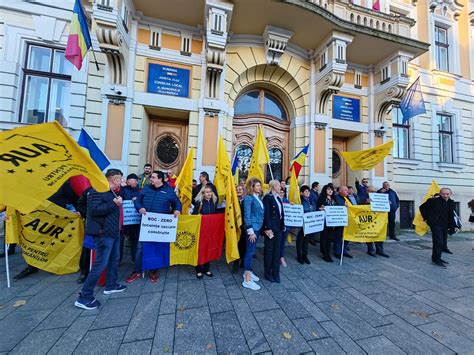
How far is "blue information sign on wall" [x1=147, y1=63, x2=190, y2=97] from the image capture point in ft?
20.6

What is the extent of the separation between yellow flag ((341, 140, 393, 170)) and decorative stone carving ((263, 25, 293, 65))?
4.01 meters

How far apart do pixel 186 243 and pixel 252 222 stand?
1.28 metres

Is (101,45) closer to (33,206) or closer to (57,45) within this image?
(57,45)

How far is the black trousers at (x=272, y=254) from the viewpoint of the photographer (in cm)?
369

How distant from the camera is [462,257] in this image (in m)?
5.71

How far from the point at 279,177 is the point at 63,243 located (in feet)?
21.1

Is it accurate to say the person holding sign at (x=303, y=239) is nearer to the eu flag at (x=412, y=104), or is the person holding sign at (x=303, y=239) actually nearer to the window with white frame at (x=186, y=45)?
the window with white frame at (x=186, y=45)

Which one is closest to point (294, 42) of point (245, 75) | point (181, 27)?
point (245, 75)

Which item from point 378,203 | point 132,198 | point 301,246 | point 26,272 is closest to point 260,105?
point 378,203

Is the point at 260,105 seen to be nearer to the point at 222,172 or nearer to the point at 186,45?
the point at 186,45

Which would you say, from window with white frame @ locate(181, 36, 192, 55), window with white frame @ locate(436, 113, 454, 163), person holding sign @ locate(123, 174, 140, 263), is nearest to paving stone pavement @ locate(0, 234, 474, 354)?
person holding sign @ locate(123, 174, 140, 263)

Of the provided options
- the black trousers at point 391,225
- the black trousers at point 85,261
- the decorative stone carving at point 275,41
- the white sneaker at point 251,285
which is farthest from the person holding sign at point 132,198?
the black trousers at point 391,225

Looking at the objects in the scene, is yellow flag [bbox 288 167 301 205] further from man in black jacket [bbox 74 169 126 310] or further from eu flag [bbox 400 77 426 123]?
eu flag [bbox 400 77 426 123]

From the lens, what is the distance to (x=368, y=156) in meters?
5.46
